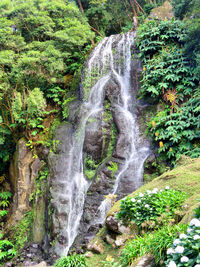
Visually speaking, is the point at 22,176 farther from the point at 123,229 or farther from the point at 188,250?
the point at 188,250

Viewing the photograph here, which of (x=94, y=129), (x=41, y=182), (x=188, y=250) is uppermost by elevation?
(x=94, y=129)

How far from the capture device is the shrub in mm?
1975

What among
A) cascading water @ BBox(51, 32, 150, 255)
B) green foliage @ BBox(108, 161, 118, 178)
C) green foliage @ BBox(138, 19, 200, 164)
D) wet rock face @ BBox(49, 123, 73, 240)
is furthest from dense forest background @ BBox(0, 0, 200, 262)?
green foliage @ BBox(108, 161, 118, 178)

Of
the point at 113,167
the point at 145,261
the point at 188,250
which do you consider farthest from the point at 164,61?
the point at 188,250

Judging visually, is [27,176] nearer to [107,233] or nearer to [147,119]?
[147,119]

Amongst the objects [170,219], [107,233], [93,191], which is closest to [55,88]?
[93,191]

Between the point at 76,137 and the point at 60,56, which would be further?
the point at 60,56

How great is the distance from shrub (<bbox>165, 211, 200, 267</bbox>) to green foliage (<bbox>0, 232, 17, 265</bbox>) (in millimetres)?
8368

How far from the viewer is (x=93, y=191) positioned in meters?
7.72

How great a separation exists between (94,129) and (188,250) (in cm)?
741

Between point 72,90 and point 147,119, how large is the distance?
490 cm

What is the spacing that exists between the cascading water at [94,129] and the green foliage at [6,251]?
7.40 feet

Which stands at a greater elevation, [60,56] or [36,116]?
[60,56]

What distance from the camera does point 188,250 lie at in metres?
2.09
